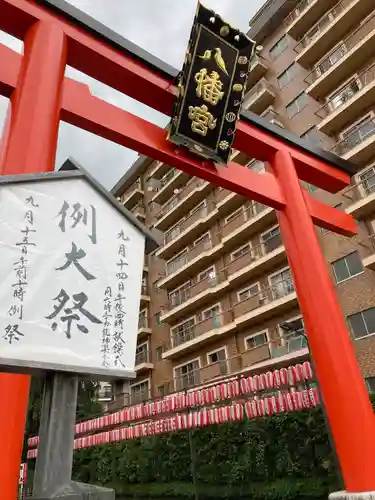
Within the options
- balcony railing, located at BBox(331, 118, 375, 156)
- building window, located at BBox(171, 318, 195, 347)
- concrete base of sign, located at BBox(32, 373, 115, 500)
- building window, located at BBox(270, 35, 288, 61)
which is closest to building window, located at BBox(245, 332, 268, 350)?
building window, located at BBox(171, 318, 195, 347)

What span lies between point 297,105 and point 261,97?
196cm

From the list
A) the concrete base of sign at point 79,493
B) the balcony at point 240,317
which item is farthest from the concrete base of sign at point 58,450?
the balcony at point 240,317

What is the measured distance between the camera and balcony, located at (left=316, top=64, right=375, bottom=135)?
50.8 ft

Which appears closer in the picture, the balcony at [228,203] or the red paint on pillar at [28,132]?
the red paint on pillar at [28,132]

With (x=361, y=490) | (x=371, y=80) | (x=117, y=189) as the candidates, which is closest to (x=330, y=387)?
(x=361, y=490)

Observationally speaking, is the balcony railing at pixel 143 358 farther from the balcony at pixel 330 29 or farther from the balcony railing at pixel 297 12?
the balcony railing at pixel 297 12

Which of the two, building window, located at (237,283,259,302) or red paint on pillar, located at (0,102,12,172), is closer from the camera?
red paint on pillar, located at (0,102,12,172)

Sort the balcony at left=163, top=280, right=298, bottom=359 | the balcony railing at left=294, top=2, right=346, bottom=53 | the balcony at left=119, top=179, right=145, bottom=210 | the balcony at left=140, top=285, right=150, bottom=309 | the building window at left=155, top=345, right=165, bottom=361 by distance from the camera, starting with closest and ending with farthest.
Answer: the balcony at left=163, top=280, right=298, bottom=359 < the balcony railing at left=294, top=2, right=346, bottom=53 < the building window at left=155, top=345, right=165, bottom=361 < the balcony at left=140, top=285, right=150, bottom=309 < the balcony at left=119, top=179, right=145, bottom=210

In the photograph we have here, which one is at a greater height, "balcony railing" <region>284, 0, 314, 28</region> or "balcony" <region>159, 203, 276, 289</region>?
"balcony railing" <region>284, 0, 314, 28</region>

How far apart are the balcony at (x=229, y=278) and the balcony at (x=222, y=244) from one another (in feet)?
3.01

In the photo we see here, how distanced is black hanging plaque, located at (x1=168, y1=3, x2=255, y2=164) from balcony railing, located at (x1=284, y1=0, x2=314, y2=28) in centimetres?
1703

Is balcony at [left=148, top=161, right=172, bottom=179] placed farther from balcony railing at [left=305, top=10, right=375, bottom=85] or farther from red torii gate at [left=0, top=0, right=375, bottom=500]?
red torii gate at [left=0, top=0, right=375, bottom=500]

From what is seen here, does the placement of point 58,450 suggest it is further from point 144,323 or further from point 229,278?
point 144,323

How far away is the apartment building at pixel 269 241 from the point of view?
15.1 meters
